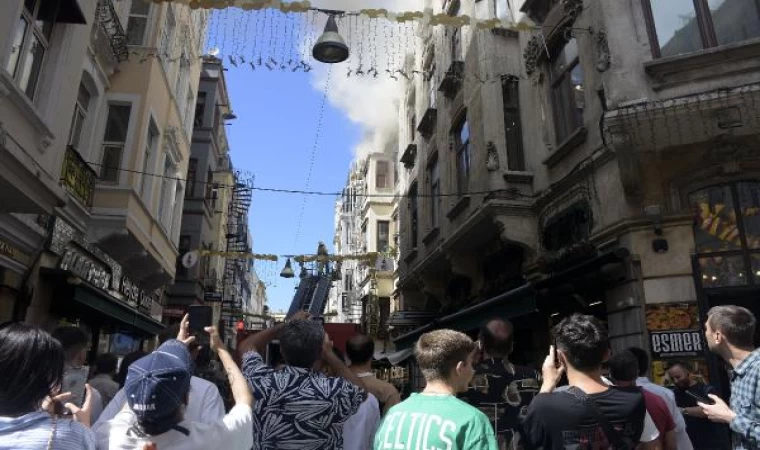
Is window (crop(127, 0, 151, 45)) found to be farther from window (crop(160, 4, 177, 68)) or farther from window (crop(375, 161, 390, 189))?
window (crop(375, 161, 390, 189))

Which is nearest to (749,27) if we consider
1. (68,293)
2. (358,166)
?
(68,293)

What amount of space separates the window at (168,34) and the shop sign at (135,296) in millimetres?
6429

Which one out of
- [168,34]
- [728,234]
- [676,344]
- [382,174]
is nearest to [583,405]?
[676,344]

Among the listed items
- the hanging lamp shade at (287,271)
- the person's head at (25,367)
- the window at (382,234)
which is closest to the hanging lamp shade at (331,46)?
the person's head at (25,367)

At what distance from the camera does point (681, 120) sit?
769cm

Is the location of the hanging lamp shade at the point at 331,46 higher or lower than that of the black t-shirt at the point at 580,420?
higher

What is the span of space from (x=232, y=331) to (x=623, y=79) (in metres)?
30.4

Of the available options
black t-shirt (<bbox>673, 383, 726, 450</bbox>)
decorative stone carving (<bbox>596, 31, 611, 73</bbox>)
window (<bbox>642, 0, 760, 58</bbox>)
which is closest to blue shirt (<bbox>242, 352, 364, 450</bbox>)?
black t-shirt (<bbox>673, 383, 726, 450</bbox>)

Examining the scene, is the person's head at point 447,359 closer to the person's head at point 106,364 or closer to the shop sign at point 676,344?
the person's head at point 106,364

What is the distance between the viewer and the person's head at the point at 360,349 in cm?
439

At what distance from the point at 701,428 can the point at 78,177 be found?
1162 cm

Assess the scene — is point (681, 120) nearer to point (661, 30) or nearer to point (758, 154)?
point (758, 154)

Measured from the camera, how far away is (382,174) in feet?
140

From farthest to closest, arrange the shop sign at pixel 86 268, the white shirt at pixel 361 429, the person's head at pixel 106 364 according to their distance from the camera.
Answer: the shop sign at pixel 86 268 → the person's head at pixel 106 364 → the white shirt at pixel 361 429
